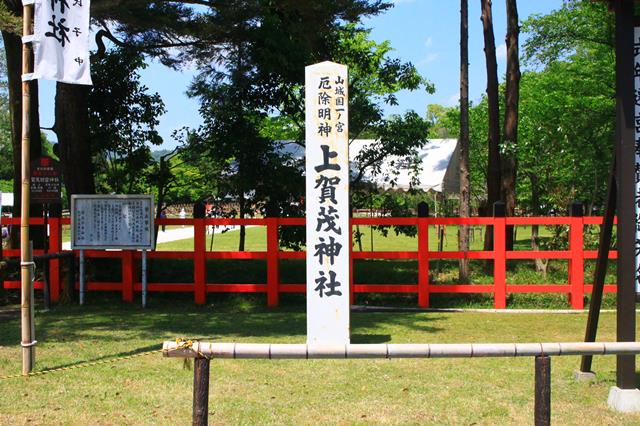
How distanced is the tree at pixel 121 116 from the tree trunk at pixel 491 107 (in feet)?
23.9

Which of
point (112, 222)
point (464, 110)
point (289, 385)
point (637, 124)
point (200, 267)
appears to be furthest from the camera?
point (464, 110)

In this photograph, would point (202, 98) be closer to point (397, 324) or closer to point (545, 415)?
point (397, 324)

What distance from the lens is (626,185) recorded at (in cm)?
520

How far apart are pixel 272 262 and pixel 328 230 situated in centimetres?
450

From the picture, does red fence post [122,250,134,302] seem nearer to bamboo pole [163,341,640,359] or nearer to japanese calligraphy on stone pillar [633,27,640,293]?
bamboo pole [163,341,640,359]

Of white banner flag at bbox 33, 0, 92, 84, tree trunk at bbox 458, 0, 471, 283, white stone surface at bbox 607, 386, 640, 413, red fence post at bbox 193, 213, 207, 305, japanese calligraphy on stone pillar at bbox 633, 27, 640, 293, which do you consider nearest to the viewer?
white stone surface at bbox 607, 386, 640, 413

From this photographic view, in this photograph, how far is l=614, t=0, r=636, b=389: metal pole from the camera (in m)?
5.20

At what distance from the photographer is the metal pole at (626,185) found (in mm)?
5199

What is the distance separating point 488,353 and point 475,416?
147 centimetres

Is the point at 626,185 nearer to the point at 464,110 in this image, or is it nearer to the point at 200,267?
the point at 200,267

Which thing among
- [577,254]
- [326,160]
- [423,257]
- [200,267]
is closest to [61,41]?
[326,160]

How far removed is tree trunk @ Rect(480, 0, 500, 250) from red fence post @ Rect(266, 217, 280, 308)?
570cm

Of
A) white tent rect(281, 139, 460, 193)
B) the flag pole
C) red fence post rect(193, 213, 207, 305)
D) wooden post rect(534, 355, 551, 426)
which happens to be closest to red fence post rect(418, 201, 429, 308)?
red fence post rect(193, 213, 207, 305)

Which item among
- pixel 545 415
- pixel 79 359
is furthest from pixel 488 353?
pixel 79 359
